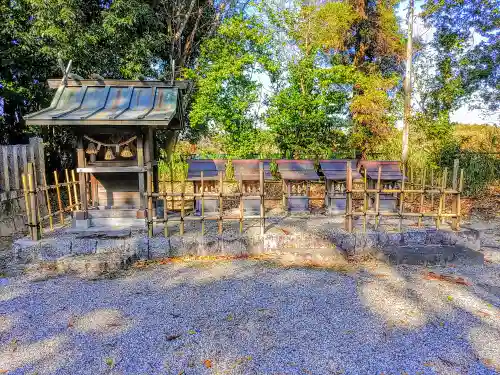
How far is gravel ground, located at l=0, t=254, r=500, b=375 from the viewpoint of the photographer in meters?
2.64

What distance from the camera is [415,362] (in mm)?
2658

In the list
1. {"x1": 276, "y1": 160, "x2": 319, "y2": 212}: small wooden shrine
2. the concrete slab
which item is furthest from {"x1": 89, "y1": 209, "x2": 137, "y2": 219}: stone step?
the concrete slab

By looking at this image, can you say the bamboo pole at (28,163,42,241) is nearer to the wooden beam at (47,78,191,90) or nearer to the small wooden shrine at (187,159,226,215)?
the wooden beam at (47,78,191,90)

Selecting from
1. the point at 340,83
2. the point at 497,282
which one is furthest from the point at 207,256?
the point at 340,83

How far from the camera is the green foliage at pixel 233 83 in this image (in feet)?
30.3

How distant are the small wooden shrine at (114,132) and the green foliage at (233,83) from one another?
3468mm

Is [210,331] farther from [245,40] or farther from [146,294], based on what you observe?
[245,40]

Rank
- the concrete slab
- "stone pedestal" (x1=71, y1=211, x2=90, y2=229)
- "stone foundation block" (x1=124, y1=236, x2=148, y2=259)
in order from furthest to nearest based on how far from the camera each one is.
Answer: "stone pedestal" (x1=71, y1=211, x2=90, y2=229), the concrete slab, "stone foundation block" (x1=124, y1=236, x2=148, y2=259)

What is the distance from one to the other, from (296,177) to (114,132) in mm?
3567

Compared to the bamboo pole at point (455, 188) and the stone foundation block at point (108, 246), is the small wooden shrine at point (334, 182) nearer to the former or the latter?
the bamboo pole at point (455, 188)

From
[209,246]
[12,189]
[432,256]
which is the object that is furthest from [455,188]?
[12,189]

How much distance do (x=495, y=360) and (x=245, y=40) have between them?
30.9 ft

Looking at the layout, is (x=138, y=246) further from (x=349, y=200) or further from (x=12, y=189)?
(x=12, y=189)

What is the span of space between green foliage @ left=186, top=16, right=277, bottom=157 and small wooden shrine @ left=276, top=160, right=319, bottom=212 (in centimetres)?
287
